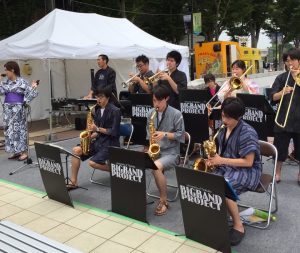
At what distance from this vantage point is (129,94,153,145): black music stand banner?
5.60 m

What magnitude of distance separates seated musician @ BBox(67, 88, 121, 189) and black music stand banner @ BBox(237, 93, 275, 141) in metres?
1.69

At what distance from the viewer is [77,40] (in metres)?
9.27

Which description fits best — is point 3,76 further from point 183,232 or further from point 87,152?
point 183,232

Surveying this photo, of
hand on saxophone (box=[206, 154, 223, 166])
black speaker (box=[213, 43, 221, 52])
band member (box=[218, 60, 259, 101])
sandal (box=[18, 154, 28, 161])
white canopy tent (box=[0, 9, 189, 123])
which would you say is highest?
black speaker (box=[213, 43, 221, 52])

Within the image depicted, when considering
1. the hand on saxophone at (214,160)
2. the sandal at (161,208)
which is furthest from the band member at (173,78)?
the hand on saxophone at (214,160)

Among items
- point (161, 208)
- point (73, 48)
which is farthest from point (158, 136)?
point (73, 48)

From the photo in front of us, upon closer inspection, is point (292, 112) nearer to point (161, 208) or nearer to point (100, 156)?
point (161, 208)

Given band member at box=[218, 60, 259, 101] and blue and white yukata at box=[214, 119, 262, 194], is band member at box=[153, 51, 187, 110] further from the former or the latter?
blue and white yukata at box=[214, 119, 262, 194]

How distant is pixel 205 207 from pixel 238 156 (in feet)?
2.24

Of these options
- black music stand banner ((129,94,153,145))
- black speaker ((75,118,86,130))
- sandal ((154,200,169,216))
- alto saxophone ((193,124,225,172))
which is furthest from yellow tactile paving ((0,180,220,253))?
black speaker ((75,118,86,130))

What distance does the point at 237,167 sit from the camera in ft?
11.9

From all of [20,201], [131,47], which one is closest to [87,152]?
[20,201]

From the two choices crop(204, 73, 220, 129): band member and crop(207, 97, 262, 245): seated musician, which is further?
crop(204, 73, 220, 129): band member

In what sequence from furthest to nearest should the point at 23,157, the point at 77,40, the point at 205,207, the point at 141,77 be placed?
the point at 77,40
the point at 23,157
the point at 141,77
the point at 205,207
